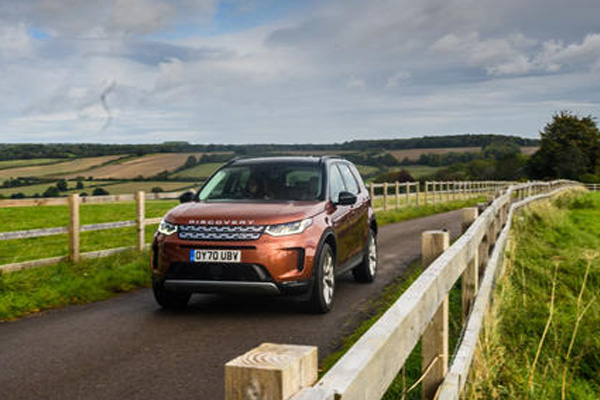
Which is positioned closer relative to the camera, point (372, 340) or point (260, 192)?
point (372, 340)

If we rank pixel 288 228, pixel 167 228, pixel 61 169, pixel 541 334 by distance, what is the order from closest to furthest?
pixel 541 334, pixel 288 228, pixel 167 228, pixel 61 169

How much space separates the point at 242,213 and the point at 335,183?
6.17ft

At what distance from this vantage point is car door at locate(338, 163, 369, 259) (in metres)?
8.95

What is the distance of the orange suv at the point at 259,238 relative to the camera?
23.4 feet

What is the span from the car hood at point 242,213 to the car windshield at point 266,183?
43 cm

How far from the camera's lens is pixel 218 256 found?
7148 mm

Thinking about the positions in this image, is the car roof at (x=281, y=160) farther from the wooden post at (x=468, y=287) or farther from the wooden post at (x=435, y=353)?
the wooden post at (x=435, y=353)

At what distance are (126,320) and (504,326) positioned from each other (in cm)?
400

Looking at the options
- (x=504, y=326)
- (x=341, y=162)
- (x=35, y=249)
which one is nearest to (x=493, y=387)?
(x=504, y=326)

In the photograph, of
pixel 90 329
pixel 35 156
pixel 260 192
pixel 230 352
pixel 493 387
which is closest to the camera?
pixel 493 387

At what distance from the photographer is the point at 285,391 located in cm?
159

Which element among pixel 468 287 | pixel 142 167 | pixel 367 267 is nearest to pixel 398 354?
pixel 468 287

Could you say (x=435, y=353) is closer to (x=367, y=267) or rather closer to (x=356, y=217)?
(x=356, y=217)

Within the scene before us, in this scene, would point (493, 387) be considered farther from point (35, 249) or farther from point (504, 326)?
point (35, 249)
